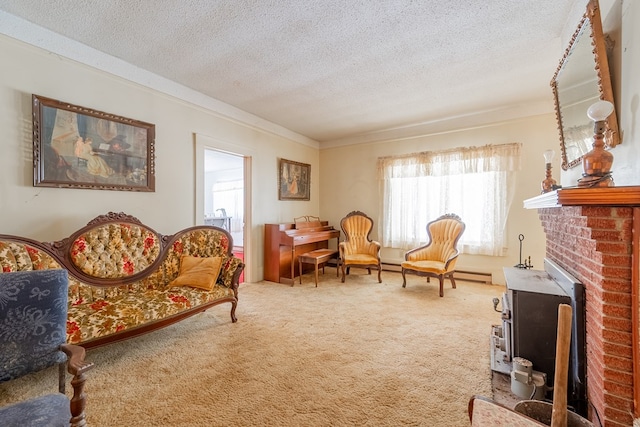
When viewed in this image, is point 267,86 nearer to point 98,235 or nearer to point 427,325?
point 98,235

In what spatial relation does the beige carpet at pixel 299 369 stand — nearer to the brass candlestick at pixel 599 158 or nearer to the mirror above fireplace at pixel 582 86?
the brass candlestick at pixel 599 158

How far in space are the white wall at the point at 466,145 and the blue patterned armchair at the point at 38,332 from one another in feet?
15.5

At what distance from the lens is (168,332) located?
8.51 ft

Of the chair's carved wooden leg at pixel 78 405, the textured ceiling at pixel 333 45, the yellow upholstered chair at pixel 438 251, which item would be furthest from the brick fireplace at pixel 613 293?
the yellow upholstered chair at pixel 438 251

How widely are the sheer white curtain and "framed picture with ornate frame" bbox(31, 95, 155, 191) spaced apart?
3.90 metres

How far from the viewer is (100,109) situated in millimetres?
2686

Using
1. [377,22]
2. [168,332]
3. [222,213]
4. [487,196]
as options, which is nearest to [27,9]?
[377,22]

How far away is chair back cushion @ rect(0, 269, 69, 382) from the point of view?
1.18 meters

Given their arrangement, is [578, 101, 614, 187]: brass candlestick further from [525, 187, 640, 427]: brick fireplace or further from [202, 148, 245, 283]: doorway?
[202, 148, 245, 283]: doorway

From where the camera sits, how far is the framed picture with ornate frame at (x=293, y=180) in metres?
4.98

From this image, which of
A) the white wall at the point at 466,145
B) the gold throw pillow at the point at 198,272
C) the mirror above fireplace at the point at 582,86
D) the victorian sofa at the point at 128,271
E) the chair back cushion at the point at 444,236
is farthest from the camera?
the chair back cushion at the point at 444,236

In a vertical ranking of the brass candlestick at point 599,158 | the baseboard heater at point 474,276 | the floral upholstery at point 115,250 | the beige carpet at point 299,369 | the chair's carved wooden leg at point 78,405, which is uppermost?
the brass candlestick at point 599,158

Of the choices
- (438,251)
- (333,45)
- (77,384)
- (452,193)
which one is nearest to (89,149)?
(77,384)

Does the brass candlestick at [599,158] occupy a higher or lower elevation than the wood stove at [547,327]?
higher
